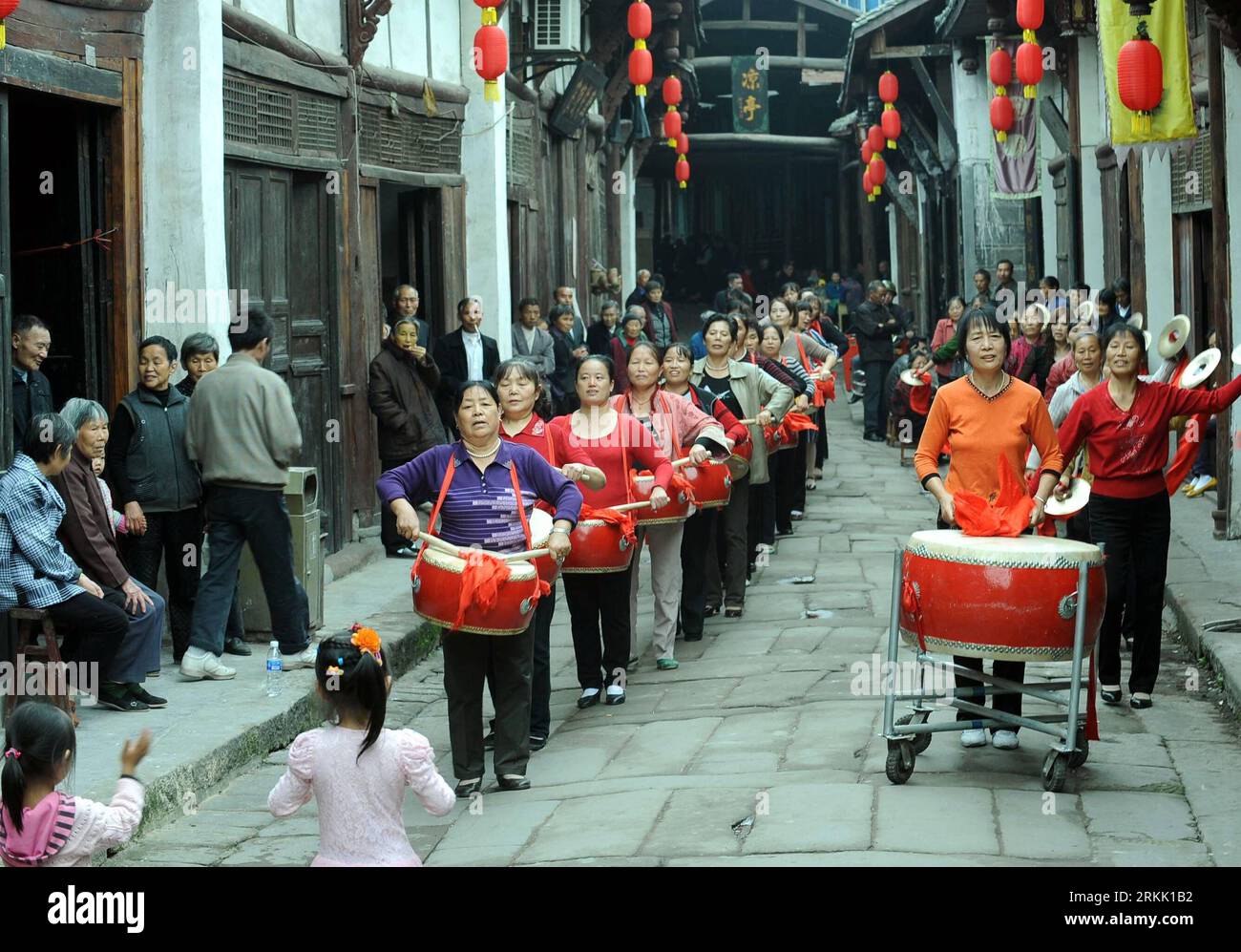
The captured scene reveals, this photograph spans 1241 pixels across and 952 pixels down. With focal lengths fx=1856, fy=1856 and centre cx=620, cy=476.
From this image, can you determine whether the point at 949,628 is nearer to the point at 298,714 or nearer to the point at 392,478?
the point at 392,478

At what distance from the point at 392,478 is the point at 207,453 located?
85.9 inches

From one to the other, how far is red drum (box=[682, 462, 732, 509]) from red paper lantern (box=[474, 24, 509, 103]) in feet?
15.3

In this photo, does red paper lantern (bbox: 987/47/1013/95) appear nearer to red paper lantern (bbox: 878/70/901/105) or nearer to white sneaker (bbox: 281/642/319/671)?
red paper lantern (bbox: 878/70/901/105)

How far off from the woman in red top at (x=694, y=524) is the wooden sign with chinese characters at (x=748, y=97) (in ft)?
91.2

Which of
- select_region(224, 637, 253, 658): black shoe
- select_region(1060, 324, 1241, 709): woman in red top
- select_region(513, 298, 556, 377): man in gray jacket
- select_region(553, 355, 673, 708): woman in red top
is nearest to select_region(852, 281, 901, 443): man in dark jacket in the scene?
select_region(513, 298, 556, 377): man in gray jacket

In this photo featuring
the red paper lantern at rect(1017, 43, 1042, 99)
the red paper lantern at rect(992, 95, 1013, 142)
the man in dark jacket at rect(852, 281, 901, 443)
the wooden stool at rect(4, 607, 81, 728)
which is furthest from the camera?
the man in dark jacket at rect(852, 281, 901, 443)

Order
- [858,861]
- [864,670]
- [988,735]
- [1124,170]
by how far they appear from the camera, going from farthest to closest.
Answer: [1124,170] < [864,670] < [988,735] < [858,861]

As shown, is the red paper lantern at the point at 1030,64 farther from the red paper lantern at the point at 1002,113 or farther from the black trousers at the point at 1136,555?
the black trousers at the point at 1136,555

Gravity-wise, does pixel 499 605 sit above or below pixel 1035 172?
below

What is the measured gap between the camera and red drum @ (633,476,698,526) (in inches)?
355

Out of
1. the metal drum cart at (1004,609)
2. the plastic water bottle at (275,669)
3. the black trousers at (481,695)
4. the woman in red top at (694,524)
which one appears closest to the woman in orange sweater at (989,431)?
the metal drum cart at (1004,609)

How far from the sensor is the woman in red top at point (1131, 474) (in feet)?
26.4

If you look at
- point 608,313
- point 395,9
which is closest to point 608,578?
point 395,9

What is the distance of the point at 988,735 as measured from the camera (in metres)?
7.57
